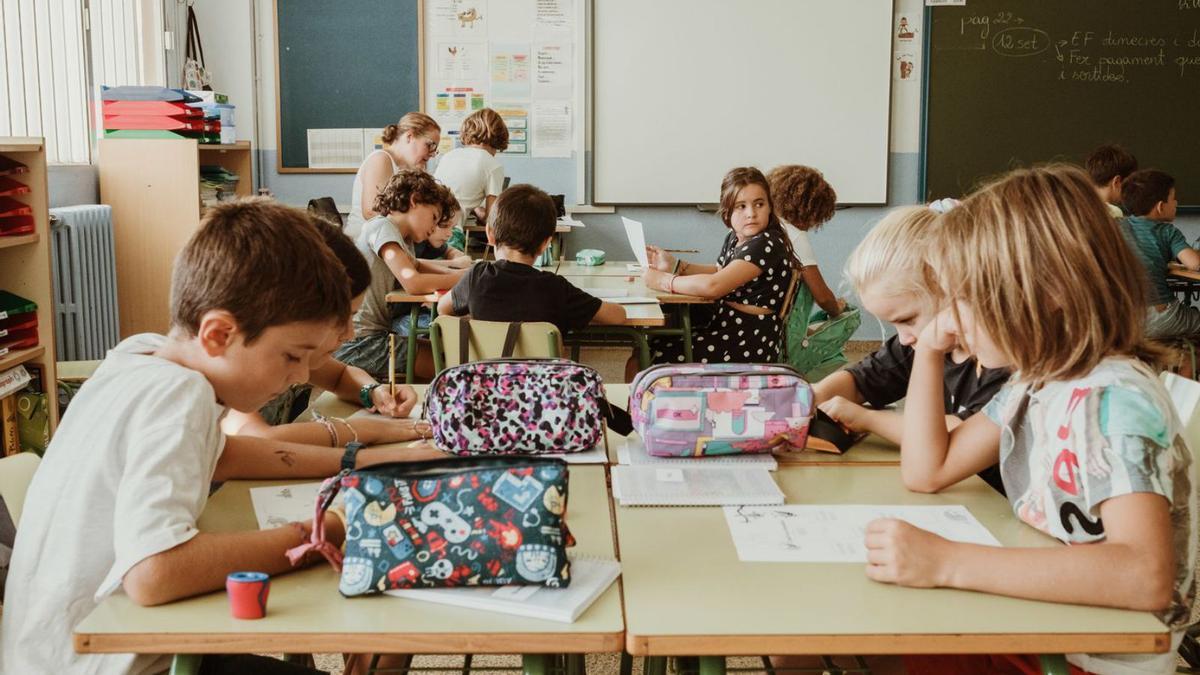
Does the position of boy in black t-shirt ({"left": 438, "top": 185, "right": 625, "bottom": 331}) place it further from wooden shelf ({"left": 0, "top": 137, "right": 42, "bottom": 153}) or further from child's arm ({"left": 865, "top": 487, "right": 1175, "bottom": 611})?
child's arm ({"left": 865, "top": 487, "right": 1175, "bottom": 611})

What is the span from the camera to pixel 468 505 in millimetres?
1209

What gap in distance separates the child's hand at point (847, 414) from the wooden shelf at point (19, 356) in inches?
91.4

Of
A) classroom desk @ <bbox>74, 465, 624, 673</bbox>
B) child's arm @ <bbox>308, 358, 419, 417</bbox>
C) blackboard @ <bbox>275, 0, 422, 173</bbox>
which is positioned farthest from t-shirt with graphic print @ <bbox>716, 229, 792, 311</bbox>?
blackboard @ <bbox>275, 0, 422, 173</bbox>

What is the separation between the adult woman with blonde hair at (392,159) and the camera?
5070 mm

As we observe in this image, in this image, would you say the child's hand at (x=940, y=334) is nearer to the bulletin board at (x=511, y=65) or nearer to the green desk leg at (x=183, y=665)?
the green desk leg at (x=183, y=665)

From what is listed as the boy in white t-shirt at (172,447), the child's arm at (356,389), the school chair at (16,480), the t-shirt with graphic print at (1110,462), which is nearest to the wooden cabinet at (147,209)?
the child's arm at (356,389)

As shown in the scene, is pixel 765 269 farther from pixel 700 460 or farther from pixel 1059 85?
pixel 1059 85

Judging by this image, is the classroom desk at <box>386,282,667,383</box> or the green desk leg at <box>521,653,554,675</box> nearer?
the green desk leg at <box>521,653,554,675</box>

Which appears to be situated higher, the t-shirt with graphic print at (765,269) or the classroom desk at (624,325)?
the t-shirt with graphic print at (765,269)

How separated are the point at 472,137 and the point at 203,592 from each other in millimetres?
4518

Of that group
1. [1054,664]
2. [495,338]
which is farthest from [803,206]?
[1054,664]

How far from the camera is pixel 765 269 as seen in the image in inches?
151

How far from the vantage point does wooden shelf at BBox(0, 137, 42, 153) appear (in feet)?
9.85

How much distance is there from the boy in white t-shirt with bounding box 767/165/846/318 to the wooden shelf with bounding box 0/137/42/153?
2.57 metres
